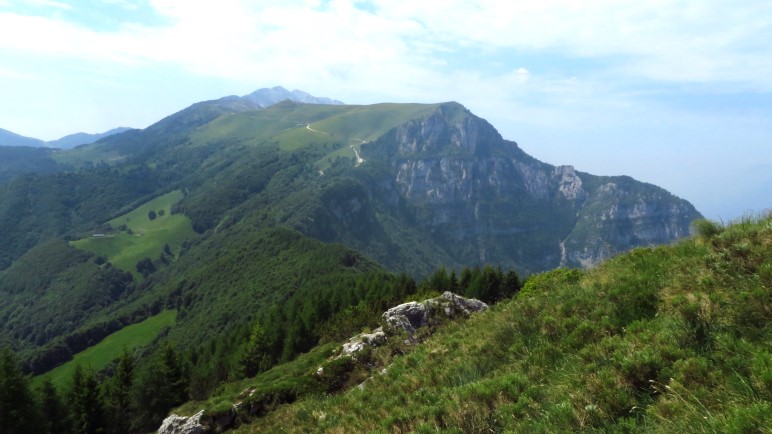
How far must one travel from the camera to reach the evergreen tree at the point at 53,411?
151 feet

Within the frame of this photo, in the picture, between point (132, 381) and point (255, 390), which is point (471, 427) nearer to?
point (255, 390)

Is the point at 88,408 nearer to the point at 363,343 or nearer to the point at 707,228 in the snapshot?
the point at 363,343

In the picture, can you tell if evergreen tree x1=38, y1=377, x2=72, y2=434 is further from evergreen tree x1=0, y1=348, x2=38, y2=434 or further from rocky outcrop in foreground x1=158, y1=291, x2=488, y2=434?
rocky outcrop in foreground x1=158, y1=291, x2=488, y2=434

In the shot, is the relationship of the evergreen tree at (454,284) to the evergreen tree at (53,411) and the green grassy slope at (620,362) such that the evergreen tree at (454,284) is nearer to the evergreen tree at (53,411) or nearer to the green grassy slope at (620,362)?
the evergreen tree at (53,411)

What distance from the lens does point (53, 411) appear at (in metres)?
47.7

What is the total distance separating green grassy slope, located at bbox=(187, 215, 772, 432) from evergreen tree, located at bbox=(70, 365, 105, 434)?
1891 inches

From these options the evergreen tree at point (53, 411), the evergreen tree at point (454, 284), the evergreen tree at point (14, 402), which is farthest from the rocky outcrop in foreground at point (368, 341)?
the evergreen tree at point (454, 284)

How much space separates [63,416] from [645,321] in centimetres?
6197

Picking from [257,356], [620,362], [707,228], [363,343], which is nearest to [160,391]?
[257,356]

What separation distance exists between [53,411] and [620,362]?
61.7 meters

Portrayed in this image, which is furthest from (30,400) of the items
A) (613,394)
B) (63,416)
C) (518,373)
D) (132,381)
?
Answer: (613,394)

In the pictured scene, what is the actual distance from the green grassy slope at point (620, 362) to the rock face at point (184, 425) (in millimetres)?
15900

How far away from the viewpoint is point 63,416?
48094 mm

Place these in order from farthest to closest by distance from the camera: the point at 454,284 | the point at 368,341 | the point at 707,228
Result: the point at 454,284 → the point at 368,341 → the point at 707,228
